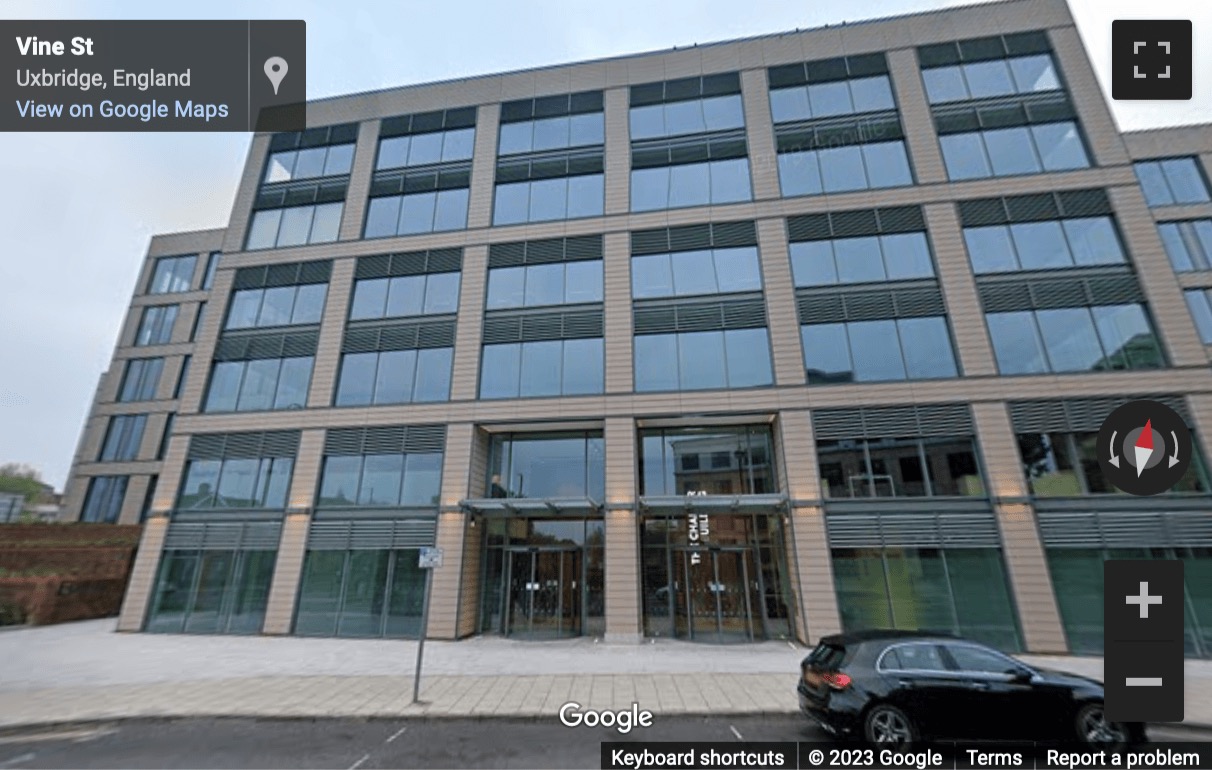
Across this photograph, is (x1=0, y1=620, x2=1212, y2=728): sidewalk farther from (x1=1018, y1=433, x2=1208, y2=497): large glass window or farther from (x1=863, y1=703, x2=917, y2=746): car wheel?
(x1=1018, y1=433, x2=1208, y2=497): large glass window

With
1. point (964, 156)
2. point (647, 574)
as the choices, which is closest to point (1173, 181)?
point (964, 156)

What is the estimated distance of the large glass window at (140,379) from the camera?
32812mm

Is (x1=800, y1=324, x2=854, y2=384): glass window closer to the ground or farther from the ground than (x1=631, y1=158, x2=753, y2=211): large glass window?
closer to the ground

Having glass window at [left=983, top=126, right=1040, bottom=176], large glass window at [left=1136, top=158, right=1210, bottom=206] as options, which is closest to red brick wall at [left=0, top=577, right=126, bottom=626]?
glass window at [left=983, top=126, right=1040, bottom=176]

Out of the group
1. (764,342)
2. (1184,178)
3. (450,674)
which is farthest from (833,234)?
(1184,178)

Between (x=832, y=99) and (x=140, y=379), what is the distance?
41802mm

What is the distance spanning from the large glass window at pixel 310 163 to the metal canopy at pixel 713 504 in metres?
20.1

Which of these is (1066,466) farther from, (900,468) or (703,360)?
(703,360)

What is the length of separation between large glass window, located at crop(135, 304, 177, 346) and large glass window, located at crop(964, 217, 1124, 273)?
143 feet

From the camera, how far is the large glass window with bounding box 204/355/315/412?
2041 cm

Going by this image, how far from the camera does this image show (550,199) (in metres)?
21.9

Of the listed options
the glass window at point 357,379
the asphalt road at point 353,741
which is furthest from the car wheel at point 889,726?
the glass window at point 357,379

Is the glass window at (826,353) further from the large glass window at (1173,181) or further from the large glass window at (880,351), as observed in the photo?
the large glass window at (1173,181)

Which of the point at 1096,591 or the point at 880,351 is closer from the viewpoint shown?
the point at 1096,591
